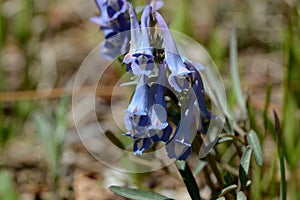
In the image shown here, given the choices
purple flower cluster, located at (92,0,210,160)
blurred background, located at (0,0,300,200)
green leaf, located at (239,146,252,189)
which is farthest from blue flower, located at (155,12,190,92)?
blurred background, located at (0,0,300,200)

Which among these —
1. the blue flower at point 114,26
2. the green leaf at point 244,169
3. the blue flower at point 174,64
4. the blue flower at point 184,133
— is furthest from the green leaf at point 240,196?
the blue flower at point 114,26

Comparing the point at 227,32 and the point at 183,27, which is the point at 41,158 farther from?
the point at 227,32

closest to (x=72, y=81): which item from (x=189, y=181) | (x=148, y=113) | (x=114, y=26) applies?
(x=114, y=26)

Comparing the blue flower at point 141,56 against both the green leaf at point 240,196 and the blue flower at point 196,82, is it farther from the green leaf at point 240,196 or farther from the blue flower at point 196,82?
the green leaf at point 240,196

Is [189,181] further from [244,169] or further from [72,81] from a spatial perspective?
[72,81]

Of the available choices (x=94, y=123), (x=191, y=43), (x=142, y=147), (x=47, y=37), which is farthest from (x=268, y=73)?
(x=142, y=147)
